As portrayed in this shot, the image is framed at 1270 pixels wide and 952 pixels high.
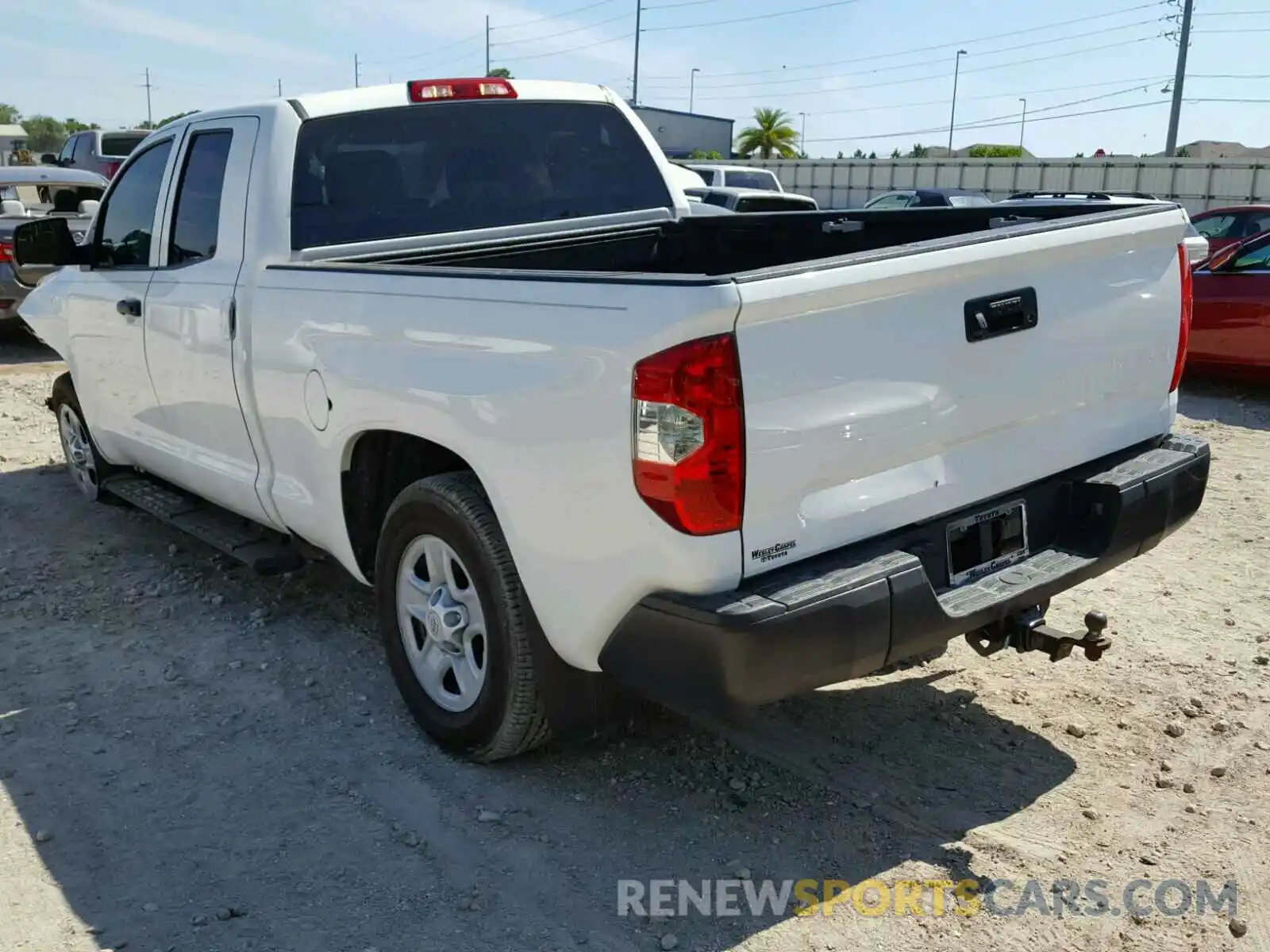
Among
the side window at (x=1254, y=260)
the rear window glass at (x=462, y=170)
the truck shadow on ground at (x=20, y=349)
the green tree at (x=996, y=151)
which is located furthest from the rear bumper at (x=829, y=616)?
the green tree at (x=996, y=151)

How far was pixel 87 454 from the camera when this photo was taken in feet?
20.8

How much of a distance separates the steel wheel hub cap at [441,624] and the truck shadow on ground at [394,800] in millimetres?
251

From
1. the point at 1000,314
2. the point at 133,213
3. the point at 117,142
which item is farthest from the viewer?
the point at 117,142

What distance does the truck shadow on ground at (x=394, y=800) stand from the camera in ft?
9.81

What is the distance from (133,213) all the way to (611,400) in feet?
11.5

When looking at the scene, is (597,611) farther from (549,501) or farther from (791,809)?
(791,809)

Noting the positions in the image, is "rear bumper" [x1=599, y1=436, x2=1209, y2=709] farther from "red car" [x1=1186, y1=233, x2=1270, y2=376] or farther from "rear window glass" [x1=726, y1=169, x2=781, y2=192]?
"rear window glass" [x1=726, y1=169, x2=781, y2=192]

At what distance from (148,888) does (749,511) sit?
74.8 inches

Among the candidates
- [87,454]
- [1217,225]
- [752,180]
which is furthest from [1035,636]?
[752,180]

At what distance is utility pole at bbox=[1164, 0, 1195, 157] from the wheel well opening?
36.1 metres

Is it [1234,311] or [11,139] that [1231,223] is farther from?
[11,139]

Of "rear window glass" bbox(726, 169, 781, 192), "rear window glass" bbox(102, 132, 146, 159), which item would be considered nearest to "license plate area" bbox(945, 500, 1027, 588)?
"rear window glass" bbox(726, 169, 781, 192)

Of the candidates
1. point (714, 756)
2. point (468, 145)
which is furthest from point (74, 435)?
point (714, 756)

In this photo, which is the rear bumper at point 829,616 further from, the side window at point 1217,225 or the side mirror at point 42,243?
the side window at point 1217,225
